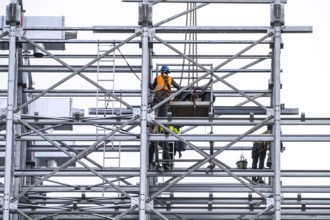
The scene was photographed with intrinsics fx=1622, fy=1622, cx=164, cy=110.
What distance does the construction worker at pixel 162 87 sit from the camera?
40500 millimetres

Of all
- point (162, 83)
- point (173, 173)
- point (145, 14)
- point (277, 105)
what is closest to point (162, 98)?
point (162, 83)

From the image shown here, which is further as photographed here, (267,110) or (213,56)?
(213,56)

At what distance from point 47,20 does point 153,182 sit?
205 inches

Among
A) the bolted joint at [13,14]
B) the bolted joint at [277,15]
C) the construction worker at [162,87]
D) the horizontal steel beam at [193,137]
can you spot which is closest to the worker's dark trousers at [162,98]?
the construction worker at [162,87]

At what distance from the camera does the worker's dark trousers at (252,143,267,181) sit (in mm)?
43062

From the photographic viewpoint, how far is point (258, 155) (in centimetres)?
4344

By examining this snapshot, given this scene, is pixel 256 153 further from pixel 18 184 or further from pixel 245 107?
pixel 18 184

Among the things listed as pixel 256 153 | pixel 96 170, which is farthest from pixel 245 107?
pixel 96 170

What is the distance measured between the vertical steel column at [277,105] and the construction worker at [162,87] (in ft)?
8.75

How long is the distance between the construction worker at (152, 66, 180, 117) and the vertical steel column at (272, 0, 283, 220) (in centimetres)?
267

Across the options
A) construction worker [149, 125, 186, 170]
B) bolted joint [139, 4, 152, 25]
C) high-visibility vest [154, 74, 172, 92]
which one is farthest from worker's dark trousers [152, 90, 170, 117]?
bolted joint [139, 4, 152, 25]

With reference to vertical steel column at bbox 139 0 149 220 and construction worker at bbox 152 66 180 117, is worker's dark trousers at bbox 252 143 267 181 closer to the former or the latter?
construction worker at bbox 152 66 180 117

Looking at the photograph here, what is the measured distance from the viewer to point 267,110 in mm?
39562

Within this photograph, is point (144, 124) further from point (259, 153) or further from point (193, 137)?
point (259, 153)
